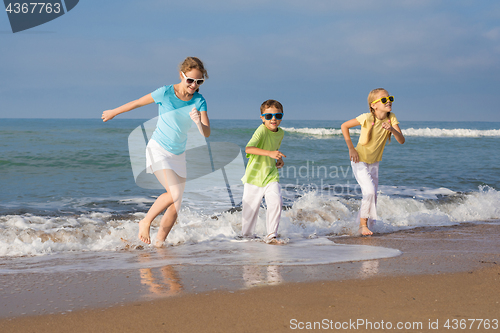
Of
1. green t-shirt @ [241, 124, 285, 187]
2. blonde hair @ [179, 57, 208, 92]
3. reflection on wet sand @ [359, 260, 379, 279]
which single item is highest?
blonde hair @ [179, 57, 208, 92]

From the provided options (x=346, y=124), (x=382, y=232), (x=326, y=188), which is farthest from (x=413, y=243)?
(x=326, y=188)

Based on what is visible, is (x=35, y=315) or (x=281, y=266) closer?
(x=35, y=315)

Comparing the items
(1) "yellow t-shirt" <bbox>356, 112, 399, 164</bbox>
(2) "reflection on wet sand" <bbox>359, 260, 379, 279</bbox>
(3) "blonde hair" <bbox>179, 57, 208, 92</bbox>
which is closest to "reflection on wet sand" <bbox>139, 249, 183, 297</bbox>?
(2) "reflection on wet sand" <bbox>359, 260, 379, 279</bbox>

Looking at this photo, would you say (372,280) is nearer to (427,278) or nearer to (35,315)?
(427,278)

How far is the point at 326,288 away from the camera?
3020 mm

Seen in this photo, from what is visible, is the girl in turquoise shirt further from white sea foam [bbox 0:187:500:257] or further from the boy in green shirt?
white sea foam [bbox 0:187:500:257]

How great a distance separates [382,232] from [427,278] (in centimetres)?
242

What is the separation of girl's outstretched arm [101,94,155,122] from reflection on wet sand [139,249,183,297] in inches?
59.8

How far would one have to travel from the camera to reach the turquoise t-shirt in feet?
13.7

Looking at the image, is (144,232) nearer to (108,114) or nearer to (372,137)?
(108,114)

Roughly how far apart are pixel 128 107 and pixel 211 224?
7.54ft

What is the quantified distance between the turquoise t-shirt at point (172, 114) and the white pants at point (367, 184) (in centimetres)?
224

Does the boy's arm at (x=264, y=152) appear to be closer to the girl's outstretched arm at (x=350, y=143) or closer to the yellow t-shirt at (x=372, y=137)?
the girl's outstretched arm at (x=350, y=143)

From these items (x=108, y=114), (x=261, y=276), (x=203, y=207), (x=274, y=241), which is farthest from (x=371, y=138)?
(x=203, y=207)
